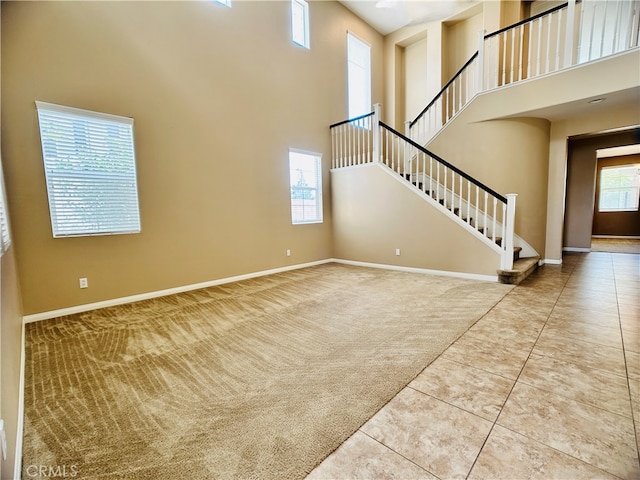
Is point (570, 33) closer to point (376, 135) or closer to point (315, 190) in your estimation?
point (376, 135)

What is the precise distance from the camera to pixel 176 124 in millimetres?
3887

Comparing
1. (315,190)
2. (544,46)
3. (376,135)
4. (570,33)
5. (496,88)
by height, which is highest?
(544,46)

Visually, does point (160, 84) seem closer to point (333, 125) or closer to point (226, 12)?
point (226, 12)

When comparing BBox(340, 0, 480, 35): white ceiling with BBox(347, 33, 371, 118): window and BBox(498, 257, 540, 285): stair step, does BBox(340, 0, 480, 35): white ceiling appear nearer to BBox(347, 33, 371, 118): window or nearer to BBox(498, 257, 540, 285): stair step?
BBox(347, 33, 371, 118): window

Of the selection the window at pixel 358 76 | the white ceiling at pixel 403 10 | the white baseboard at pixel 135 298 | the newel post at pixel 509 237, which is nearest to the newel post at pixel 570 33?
the newel post at pixel 509 237

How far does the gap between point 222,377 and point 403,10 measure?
325 inches

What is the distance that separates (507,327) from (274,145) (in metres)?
4.44

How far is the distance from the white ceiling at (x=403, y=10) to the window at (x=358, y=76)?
59cm

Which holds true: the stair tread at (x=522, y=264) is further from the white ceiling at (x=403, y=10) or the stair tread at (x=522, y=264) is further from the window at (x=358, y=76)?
the white ceiling at (x=403, y=10)

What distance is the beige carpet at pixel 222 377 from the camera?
1.29m

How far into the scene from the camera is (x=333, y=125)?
19.6 ft

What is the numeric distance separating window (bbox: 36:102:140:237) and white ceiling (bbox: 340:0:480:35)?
5.71 meters

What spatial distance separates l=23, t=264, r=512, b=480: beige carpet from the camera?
4.23 feet

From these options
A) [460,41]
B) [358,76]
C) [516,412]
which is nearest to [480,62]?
[460,41]
